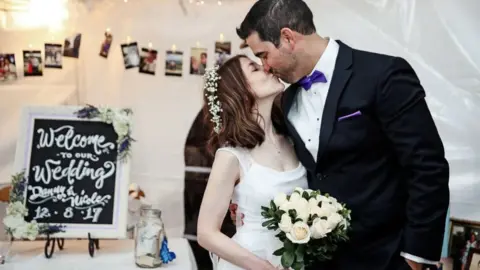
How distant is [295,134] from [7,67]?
1603 millimetres

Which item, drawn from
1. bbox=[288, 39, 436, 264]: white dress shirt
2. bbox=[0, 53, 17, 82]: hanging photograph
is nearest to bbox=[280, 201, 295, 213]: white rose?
bbox=[288, 39, 436, 264]: white dress shirt

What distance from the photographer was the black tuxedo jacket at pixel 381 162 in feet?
→ 6.00

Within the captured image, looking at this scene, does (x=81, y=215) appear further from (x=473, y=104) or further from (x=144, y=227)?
(x=473, y=104)

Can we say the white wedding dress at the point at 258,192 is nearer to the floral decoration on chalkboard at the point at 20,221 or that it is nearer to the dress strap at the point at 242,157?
the dress strap at the point at 242,157

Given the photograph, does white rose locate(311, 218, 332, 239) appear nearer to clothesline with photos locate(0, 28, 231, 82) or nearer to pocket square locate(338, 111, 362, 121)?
pocket square locate(338, 111, 362, 121)

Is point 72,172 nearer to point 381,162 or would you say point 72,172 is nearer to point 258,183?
point 258,183

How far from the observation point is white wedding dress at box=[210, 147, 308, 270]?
6.88ft

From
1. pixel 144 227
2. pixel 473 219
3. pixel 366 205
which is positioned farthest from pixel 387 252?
pixel 473 219

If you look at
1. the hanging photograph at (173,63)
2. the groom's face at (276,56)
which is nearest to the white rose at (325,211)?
the groom's face at (276,56)

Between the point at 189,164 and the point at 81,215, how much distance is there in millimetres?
862

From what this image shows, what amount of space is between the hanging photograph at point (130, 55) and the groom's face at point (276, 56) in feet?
3.50

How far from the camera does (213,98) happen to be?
2.14m

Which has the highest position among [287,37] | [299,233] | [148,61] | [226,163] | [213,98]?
[287,37]

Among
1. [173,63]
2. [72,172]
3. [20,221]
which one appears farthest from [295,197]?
[173,63]
